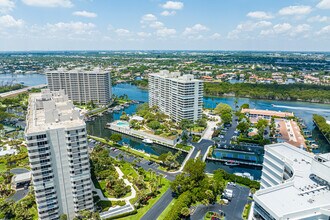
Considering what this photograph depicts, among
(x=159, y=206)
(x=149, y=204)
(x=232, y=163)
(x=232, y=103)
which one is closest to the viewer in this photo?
(x=159, y=206)

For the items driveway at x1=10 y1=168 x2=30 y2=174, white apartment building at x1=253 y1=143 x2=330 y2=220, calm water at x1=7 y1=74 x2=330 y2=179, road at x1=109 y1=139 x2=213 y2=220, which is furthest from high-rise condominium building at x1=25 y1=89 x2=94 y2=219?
calm water at x1=7 y1=74 x2=330 y2=179

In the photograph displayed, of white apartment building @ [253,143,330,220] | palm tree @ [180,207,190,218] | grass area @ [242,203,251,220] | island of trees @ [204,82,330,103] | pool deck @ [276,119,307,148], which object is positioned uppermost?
white apartment building @ [253,143,330,220]

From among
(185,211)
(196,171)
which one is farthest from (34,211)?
(196,171)

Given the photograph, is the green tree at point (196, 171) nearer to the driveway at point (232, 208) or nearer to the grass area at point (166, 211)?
the driveway at point (232, 208)

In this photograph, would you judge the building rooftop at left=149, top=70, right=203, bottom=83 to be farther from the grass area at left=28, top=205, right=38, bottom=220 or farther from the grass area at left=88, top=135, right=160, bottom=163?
the grass area at left=28, top=205, right=38, bottom=220

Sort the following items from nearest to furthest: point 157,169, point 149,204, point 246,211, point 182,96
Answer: point 246,211
point 149,204
point 157,169
point 182,96

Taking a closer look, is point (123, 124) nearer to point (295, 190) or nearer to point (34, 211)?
Result: point (34, 211)
